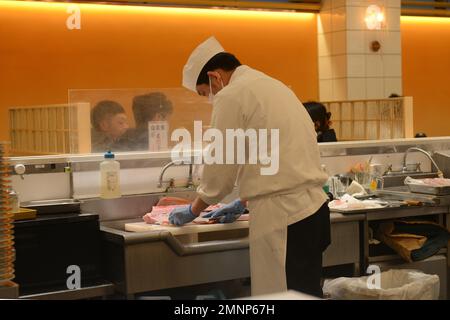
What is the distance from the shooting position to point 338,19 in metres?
7.58

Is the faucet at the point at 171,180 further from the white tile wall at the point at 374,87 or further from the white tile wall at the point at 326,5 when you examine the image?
the white tile wall at the point at 326,5

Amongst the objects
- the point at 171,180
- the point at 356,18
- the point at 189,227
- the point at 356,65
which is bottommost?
the point at 189,227

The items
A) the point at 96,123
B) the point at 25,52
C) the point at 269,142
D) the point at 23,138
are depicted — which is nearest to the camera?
the point at 269,142

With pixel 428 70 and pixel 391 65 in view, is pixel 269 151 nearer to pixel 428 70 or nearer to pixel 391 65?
pixel 391 65

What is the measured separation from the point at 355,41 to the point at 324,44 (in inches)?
21.1

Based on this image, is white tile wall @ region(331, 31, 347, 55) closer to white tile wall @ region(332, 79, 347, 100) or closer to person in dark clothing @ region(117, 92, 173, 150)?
white tile wall @ region(332, 79, 347, 100)

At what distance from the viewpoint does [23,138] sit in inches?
226

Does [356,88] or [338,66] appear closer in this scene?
[356,88]

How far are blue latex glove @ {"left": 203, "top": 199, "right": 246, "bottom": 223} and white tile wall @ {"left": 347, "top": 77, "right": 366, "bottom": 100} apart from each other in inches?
192

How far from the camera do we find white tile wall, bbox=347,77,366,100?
7527 mm

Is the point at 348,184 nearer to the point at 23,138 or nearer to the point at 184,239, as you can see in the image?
the point at 184,239

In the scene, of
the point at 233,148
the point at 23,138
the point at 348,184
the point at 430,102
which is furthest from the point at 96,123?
the point at 430,102

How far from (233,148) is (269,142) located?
127 mm

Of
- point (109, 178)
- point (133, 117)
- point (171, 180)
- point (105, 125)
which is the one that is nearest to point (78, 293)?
point (109, 178)
